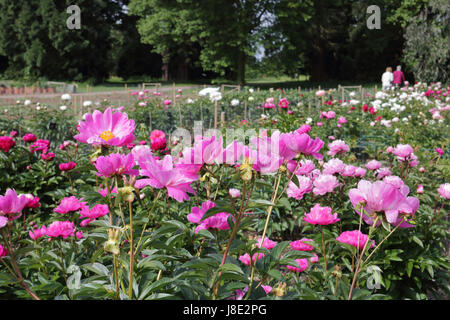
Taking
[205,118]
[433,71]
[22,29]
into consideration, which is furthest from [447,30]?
[22,29]

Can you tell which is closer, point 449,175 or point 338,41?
point 449,175

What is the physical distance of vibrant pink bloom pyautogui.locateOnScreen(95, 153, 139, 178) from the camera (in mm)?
793

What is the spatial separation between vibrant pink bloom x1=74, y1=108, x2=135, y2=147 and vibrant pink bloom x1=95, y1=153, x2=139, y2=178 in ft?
0.33

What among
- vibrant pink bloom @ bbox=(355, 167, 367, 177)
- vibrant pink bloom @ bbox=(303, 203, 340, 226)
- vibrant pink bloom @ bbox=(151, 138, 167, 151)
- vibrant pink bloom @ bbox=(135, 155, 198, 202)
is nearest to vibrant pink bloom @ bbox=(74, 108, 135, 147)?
vibrant pink bloom @ bbox=(135, 155, 198, 202)

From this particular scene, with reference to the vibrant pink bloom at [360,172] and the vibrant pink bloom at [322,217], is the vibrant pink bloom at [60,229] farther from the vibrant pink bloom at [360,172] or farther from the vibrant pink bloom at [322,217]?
the vibrant pink bloom at [360,172]

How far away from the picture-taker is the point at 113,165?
0.81 m

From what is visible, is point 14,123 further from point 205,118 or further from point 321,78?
point 321,78

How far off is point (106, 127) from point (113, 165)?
0.18 m

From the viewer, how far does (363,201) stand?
2.89 ft

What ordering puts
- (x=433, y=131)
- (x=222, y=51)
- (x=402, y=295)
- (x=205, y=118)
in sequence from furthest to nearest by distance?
(x=222, y=51), (x=205, y=118), (x=433, y=131), (x=402, y=295)

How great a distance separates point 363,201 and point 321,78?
94.7 ft

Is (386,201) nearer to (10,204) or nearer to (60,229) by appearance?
(10,204)

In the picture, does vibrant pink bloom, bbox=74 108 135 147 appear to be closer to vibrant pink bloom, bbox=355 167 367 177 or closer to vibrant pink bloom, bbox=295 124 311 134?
vibrant pink bloom, bbox=295 124 311 134

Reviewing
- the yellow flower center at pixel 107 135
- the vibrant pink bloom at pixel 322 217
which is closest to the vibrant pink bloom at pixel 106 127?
the yellow flower center at pixel 107 135
